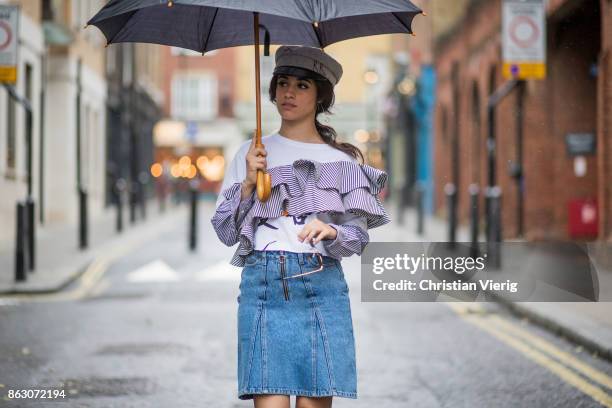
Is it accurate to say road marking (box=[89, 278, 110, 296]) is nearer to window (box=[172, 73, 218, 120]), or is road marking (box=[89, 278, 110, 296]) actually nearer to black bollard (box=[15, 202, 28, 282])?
black bollard (box=[15, 202, 28, 282])

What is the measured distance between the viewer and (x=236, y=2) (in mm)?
3803

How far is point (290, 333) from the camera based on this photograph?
3.74 metres

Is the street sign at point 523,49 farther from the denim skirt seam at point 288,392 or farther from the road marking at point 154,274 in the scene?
the denim skirt seam at point 288,392

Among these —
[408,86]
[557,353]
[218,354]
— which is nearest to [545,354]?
[557,353]

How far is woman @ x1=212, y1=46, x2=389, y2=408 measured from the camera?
3732 millimetres

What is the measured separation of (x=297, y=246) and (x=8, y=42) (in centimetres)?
822

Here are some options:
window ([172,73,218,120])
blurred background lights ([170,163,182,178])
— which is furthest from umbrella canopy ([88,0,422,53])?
window ([172,73,218,120])

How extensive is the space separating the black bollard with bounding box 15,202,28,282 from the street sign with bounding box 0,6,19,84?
142 centimetres

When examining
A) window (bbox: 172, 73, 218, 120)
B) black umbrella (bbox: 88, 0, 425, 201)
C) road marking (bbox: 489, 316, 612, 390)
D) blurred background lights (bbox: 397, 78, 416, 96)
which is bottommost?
road marking (bbox: 489, 316, 612, 390)

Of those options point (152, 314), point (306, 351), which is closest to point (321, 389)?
point (306, 351)

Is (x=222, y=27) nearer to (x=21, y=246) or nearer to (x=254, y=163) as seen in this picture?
(x=254, y=163)

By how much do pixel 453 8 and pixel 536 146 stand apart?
425 inches

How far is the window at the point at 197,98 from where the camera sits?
58.9 m

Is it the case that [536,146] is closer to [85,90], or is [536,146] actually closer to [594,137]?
[594,137]
